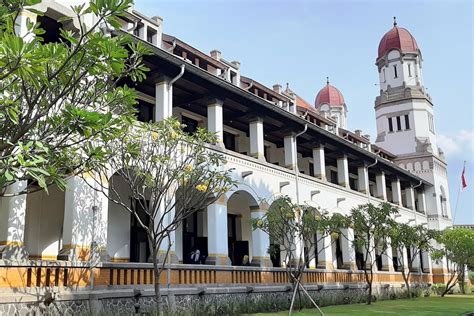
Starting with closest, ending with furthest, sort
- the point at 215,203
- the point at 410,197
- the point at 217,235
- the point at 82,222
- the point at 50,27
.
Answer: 1. the point at 82,222
2. the point at 50,27
3. the point at 217,235
4. the point at 215,203
5. the point at 410,197

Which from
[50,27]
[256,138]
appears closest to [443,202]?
[256,138]

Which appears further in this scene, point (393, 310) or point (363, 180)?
point (363, 180)

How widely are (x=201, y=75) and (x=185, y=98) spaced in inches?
83.3

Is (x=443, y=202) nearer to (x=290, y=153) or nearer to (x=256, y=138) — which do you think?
(x=290, y=153)

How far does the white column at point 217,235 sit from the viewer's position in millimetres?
17172

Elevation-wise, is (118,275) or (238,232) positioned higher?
(238,232)

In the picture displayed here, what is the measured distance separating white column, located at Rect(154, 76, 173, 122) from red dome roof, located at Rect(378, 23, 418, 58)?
3093 cm

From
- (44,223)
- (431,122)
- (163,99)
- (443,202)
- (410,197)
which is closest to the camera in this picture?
(163,99)

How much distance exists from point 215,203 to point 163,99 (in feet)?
13.2

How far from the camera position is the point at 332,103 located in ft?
158

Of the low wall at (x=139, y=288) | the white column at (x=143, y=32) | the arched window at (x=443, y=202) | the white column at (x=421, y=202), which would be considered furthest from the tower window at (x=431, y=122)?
the white column at (x=143, y=32)

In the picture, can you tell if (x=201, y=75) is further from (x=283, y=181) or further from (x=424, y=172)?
(x=424, y=172)

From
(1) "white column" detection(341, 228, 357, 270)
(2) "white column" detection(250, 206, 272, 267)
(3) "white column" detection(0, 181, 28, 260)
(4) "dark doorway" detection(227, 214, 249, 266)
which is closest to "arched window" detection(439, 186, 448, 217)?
(1) "white column" detection(341, 228, 357, 270)

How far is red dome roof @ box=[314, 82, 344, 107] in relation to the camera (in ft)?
159
